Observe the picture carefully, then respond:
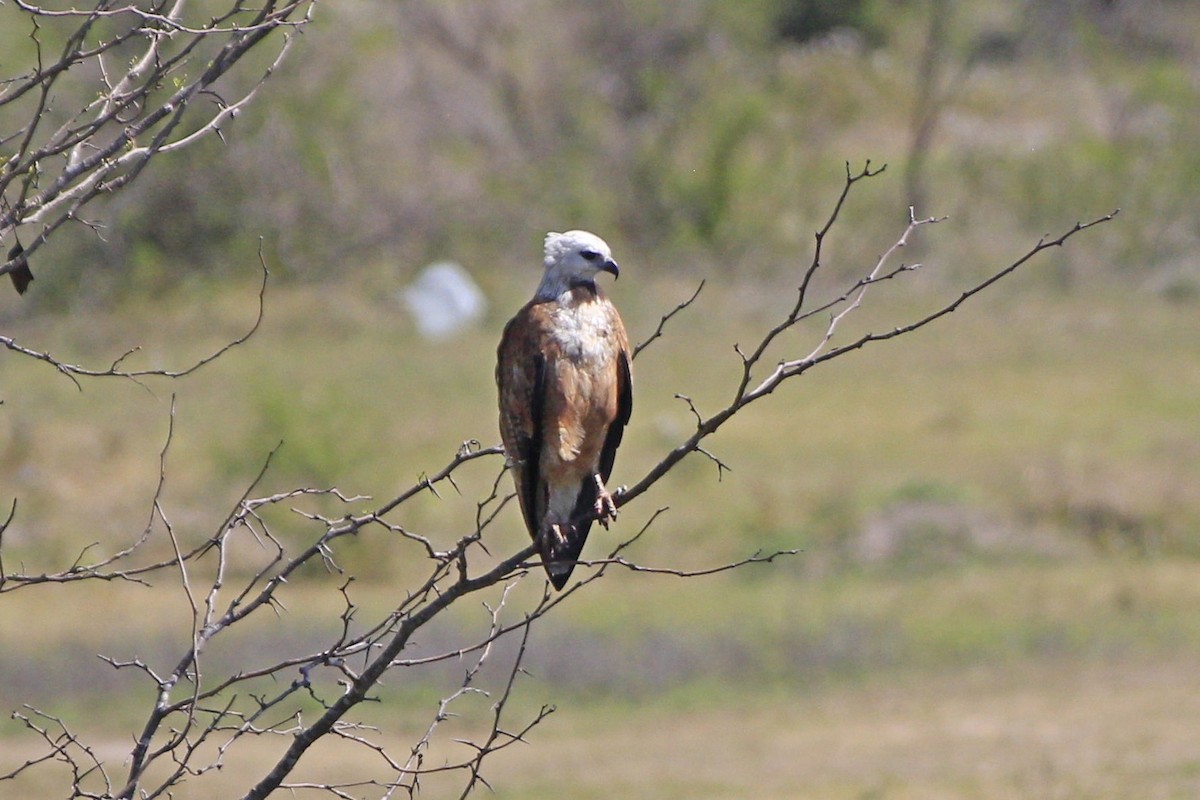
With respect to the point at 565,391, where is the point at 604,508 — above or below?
below

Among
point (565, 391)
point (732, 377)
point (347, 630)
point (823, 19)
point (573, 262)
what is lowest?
point (347, 630)

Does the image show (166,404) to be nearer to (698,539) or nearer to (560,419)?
(698,539)

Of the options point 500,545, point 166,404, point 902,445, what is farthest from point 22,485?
point 902,445

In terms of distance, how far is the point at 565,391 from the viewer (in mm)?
4449

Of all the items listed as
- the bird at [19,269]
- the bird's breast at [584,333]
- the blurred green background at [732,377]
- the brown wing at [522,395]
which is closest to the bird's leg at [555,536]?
the brown wing at [522,395]

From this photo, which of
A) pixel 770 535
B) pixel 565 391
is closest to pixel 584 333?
pixel 565 391

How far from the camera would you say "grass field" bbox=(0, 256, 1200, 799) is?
12.8 m

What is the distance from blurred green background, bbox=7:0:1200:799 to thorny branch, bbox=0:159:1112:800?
1.23 ft

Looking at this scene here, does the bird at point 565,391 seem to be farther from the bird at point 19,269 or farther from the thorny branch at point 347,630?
the bird at point 19,269

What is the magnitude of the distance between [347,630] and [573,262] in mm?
1413

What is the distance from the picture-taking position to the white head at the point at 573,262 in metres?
4.56

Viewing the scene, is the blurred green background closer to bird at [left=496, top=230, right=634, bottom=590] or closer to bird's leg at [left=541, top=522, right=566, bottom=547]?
bird at [left=496, top=230, right=634, bottom=590]

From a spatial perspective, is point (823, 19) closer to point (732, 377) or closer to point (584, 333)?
point (732, 377)

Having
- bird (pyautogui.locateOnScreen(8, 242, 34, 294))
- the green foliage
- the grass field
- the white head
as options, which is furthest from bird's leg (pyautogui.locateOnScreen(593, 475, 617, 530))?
the green foliage
